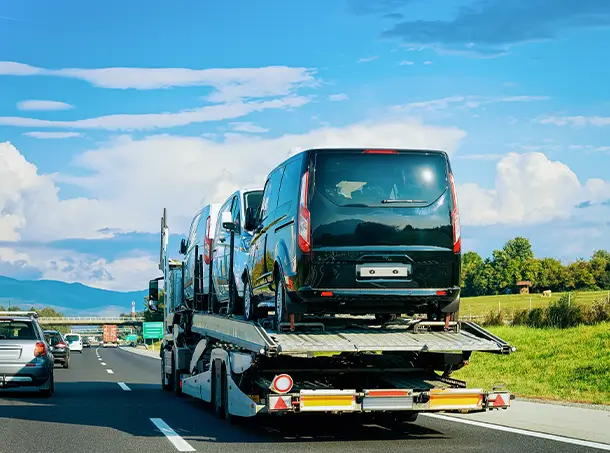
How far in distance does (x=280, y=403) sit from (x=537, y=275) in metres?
157

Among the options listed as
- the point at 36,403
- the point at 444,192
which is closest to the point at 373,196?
the point at 444,192

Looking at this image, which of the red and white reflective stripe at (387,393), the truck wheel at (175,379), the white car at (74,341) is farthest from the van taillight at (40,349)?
the white car at (74,341)

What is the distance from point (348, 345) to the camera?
1060 cm

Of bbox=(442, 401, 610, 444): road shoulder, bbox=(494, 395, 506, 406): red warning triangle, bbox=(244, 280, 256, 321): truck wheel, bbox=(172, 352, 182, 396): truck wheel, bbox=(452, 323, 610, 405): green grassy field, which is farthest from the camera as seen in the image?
bbox=(452, 323, 610, 405): green grassy field

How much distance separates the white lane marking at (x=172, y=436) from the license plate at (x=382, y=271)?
267 cm

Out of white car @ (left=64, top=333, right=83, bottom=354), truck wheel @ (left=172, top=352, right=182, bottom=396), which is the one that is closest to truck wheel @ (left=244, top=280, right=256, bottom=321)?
truck wheel @ (left=172, top=352, right=182, bottom=396)

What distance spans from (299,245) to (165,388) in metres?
11.2

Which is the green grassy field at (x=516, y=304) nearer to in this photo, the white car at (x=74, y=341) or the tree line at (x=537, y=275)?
the white car at (x=74, y=341)

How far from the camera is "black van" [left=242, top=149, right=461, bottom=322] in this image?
11062 mm

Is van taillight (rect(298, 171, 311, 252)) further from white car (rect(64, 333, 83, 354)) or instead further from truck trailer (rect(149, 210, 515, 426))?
white car (rect(64, 333, 83, 354))

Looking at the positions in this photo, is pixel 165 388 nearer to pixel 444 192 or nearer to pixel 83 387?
pixel 83 387

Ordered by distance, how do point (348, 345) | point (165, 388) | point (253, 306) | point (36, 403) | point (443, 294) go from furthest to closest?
point (165, 388)
point (36, 403)
point (253, 306)
point (443, 294)
point (348, 345)

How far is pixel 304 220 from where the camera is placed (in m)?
11.1

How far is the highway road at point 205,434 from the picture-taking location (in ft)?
34.0
